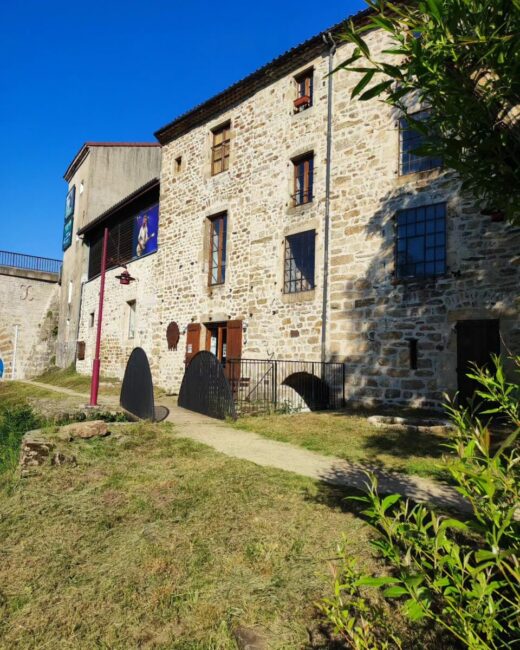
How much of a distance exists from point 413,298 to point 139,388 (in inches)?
227

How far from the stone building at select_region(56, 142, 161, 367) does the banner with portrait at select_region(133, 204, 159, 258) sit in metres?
5.78

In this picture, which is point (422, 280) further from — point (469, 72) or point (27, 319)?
point (27, 319)

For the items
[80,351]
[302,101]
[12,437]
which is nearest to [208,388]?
[12,437]

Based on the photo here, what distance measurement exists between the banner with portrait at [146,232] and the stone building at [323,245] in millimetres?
732

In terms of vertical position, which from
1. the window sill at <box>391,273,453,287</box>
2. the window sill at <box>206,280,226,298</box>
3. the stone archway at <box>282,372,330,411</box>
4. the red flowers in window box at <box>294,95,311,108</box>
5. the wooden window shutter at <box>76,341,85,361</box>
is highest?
the red flowers in window box at <box>294,95,311,108</box>

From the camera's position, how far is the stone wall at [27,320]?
76.9 feet

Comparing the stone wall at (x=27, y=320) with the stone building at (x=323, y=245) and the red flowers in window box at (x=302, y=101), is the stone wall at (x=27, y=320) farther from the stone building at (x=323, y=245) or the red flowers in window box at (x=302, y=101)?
the red flowers in window box at (x=302, y=101)

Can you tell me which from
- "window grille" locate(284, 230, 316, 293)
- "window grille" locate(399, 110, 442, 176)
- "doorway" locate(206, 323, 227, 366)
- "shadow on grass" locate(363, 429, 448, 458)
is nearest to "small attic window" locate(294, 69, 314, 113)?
"window grille" locate(399, 110, 442, 176)

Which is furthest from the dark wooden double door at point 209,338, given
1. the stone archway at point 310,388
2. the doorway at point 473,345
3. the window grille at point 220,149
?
the doorway at point 473,345

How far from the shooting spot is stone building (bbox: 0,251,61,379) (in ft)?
76.9

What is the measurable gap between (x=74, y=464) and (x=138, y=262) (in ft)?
42.8

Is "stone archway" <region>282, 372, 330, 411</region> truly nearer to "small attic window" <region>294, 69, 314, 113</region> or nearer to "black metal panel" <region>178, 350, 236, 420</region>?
"black metal panel" <region>178, 350, 236, 420</region>

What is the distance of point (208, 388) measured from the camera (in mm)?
9047

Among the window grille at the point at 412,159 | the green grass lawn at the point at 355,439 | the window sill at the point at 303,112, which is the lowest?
the green grass lawn at the point at 355,439
